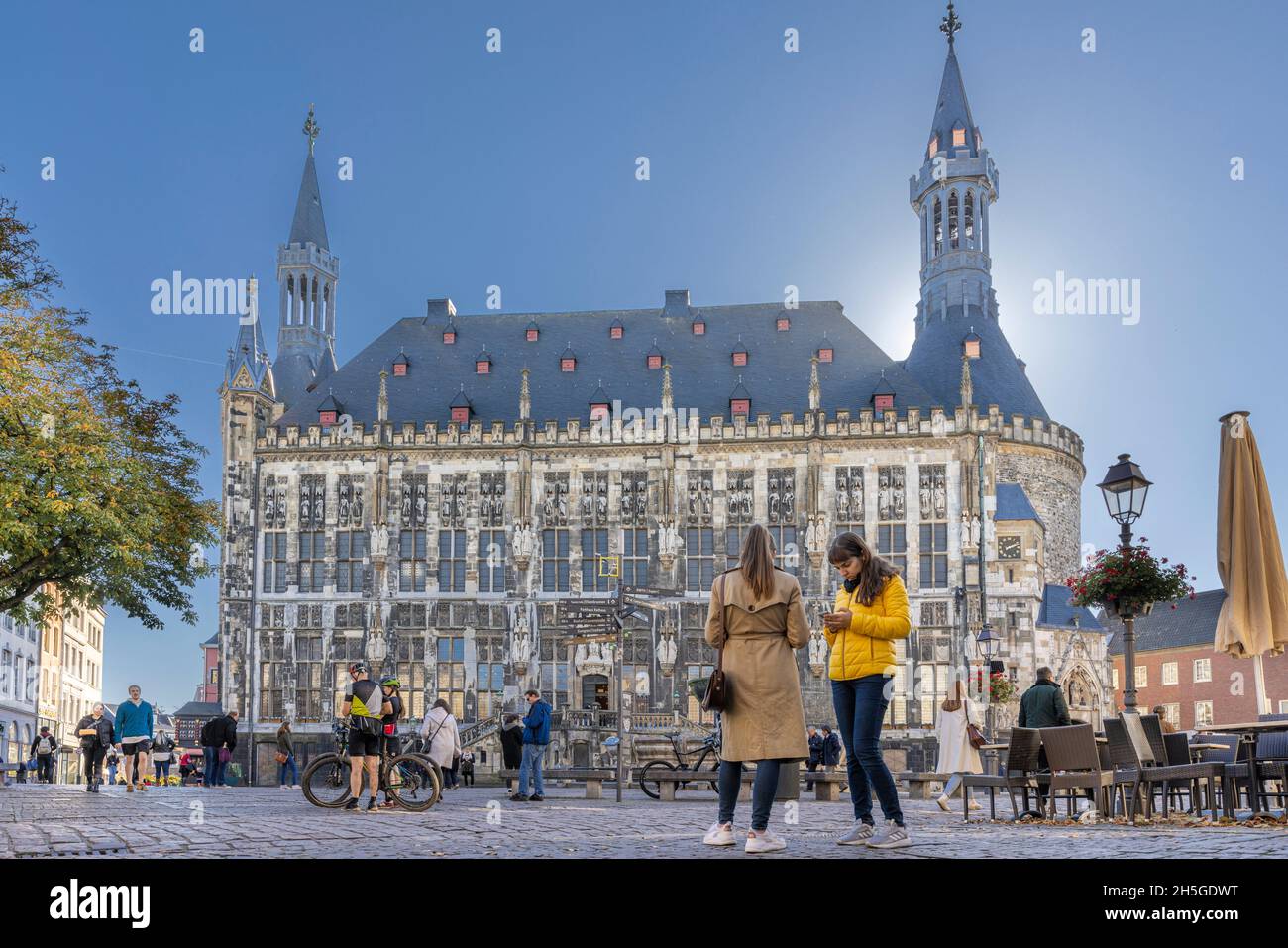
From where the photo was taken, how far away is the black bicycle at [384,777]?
50.0ft

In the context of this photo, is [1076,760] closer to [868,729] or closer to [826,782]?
[868,729]

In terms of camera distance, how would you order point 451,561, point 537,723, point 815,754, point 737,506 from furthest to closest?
point 451,561 < point 737,506 < point 815,754 < point 537,723

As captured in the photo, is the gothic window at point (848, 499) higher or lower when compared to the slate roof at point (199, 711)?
higher

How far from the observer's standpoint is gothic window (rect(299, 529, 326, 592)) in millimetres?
44672

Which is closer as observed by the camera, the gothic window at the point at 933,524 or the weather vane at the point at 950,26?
the gothic window at the point at 933,524

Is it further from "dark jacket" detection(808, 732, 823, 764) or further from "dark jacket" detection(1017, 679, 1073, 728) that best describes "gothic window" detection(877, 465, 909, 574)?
"dark jacket" detection(1017, 679, 1073, 728)

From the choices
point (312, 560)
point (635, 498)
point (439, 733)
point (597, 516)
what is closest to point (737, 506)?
point (635, 498)

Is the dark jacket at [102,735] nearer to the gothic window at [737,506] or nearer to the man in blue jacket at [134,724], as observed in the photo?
the man in blue jacket at [134,724]

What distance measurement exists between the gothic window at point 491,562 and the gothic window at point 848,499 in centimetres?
1073

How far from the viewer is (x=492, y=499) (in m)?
44.7

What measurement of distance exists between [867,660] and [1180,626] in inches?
2376

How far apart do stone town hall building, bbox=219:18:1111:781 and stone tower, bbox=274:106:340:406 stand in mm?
6745

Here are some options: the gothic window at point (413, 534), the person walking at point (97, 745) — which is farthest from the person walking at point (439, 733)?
the gothic window at point (413, 534)
